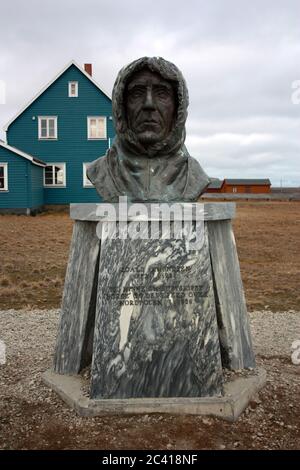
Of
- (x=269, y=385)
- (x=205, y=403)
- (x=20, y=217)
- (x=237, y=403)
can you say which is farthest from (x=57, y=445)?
(x=20, y=217)

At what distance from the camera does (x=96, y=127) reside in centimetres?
2305

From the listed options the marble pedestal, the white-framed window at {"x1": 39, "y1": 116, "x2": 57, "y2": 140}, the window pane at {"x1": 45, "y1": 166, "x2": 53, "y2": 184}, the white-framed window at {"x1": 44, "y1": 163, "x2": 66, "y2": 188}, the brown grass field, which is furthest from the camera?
the window pane at {"x1": 45, "y1": 166, "x2": 53, "y2": 184}

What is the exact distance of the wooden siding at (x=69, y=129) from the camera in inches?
905

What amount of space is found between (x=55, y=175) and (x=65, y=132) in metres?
2.16

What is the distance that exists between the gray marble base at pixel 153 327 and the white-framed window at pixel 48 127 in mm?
20572

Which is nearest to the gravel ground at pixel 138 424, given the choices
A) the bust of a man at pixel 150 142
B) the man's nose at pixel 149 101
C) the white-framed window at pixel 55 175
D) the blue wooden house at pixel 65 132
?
the bust of a man at pixel 150 142

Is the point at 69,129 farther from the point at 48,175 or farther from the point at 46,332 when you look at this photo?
the point at 46,332

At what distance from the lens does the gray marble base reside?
3781 millimetres

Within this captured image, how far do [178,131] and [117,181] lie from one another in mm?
685

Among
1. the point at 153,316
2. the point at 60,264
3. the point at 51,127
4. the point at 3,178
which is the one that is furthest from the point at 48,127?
the point at 153,316

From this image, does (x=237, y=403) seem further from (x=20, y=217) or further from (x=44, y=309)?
(x=20, y=217)

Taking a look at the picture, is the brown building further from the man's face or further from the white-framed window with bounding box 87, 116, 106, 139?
the man's face

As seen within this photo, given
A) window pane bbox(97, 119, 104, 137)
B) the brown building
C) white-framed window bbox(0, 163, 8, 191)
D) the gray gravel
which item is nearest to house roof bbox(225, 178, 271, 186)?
the brown building

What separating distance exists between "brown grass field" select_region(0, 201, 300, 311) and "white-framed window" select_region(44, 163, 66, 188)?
204 inches
